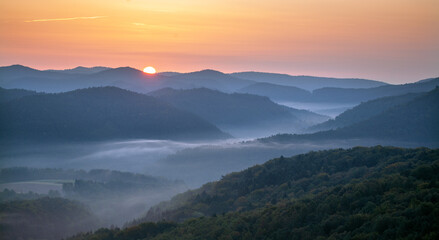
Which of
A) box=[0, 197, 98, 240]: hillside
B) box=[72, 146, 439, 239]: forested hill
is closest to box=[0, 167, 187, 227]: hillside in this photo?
box=[0, 197, 98, 240]: hillside

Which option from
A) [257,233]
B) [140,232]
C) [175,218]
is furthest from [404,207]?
[175,218]

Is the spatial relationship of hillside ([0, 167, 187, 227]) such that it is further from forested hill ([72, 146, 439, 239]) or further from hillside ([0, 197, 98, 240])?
forested hill ([72, 146, 439, 239])

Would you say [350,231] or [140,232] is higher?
[350,231]

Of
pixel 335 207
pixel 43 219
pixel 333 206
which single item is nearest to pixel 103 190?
pixel 43 219

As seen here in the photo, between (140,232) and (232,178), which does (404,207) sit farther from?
(232,178)

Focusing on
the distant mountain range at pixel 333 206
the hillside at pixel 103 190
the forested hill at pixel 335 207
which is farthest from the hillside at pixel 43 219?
the forested hill at pixel 335 207

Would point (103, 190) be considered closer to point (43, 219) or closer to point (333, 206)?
point (43, 219)

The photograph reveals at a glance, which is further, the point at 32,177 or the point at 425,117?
the point at 425,117

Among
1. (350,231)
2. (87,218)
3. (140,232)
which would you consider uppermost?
(350,231)
